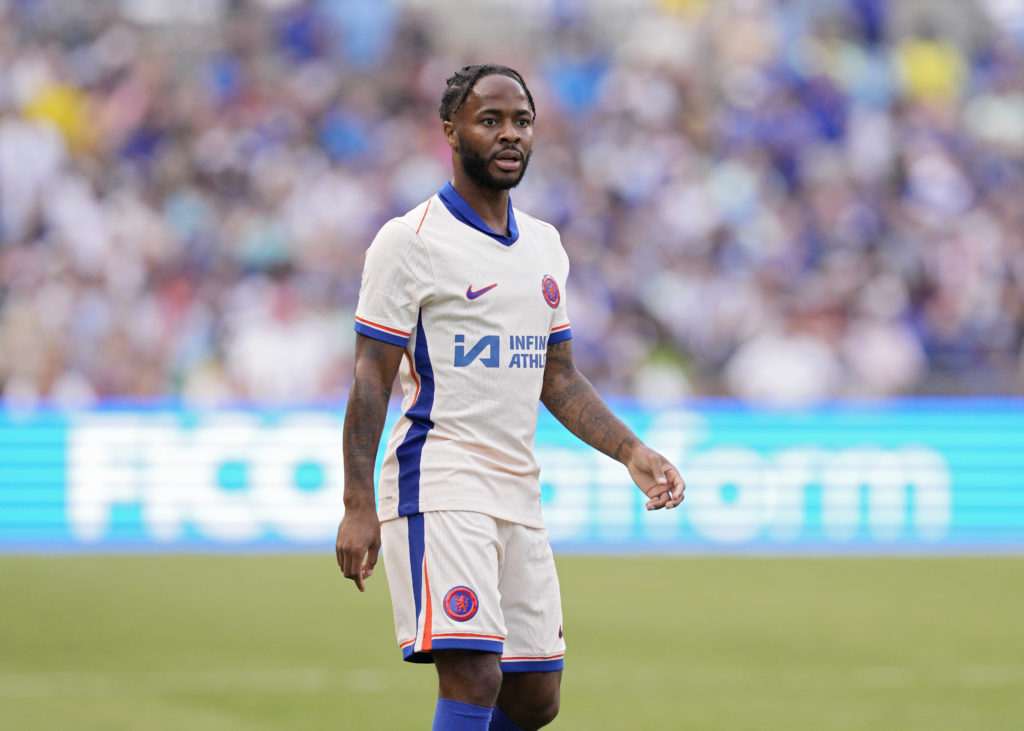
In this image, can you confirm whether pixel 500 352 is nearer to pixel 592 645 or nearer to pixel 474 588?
pixel 474 588

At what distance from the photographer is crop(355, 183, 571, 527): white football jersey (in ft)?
14.1

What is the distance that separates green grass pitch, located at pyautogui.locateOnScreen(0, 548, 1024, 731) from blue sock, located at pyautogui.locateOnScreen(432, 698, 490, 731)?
8.15 feet

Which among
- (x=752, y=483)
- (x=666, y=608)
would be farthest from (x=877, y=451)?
(x=666, y=608)

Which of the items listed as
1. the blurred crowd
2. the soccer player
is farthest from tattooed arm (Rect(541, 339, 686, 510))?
the blurred crowd

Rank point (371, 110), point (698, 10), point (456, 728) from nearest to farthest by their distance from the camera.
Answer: point (456, 728), point (371, 110), point (698, 10)

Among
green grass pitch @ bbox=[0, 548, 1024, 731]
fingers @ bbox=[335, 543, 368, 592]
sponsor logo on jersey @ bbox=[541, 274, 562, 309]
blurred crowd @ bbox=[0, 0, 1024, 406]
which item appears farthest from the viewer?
blurred crowd @ bbox=[0, 0, 1024, 406]

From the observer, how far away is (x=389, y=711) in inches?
275

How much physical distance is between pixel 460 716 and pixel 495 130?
160 cm

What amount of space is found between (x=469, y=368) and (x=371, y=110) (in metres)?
13.4

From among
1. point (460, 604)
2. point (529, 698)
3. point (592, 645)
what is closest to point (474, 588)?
point (460, 604)

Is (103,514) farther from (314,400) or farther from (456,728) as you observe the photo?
(456,728)

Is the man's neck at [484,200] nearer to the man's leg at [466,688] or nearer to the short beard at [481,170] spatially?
the short beard at [481,170]

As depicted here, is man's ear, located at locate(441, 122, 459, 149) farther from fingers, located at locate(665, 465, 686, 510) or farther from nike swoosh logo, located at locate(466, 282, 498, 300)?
fingers, located at locate(665, 465, 686, 510)

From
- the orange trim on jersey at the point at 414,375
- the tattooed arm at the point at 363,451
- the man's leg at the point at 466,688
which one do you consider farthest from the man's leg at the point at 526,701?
the orange trim on jersey at the point at 414,375
